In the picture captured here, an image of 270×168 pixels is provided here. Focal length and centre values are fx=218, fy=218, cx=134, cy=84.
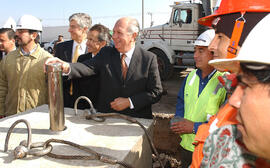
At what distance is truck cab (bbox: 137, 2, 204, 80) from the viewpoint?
27.7ft

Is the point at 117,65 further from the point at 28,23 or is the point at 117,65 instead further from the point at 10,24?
the point at 10,24

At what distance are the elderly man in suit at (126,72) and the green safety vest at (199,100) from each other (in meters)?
0.38

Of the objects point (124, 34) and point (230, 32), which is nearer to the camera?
point (230, 32)

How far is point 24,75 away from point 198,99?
1.84 meters

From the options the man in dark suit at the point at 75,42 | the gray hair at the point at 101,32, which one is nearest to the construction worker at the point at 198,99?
the gray hair at the point at 101,32

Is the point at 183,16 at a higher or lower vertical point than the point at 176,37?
higher

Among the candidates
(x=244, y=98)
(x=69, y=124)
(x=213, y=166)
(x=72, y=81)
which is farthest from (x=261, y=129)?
(x=72, y=81)

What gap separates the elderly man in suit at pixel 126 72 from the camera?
2.13m

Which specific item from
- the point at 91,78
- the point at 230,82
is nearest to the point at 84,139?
the point at 230,82

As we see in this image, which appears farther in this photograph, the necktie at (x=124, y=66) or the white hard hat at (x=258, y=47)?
the necktie at (x=124, y=66)

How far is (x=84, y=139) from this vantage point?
1289 millimetres

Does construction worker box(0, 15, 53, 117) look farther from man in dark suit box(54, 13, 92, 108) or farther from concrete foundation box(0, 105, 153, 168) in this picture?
concrete foundation box(0, 105, 153, 168)

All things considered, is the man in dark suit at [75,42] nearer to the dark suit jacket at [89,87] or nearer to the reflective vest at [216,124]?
the dark suit jacket at [89,87]

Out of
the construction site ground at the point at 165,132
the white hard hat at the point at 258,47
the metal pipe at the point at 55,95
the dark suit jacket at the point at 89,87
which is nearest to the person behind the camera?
the white hard hat at the point at 258,47
